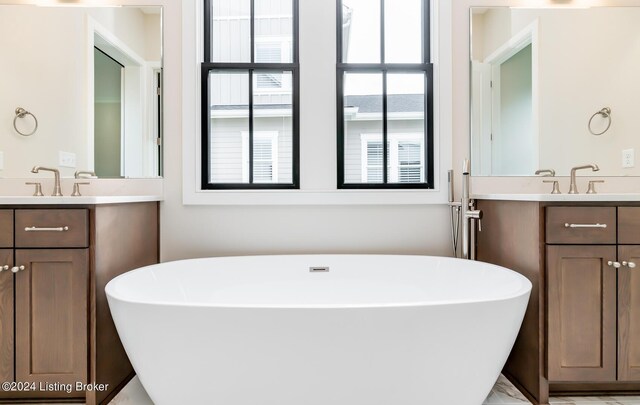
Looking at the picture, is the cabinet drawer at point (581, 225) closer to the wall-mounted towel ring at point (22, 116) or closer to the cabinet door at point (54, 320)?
the cabinet door at point (54, 320)

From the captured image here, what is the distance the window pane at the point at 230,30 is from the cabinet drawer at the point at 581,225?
1.86 metres

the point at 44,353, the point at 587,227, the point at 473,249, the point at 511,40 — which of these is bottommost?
the point at 44,353

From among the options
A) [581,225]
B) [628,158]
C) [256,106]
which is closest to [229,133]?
[256,106]

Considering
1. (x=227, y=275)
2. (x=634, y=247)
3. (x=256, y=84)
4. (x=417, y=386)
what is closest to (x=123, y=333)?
(x=227, y=275)

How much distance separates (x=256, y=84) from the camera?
7.36ft

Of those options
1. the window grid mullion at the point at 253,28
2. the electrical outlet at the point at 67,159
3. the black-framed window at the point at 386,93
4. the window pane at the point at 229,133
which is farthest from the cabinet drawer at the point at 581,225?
the electrical outlet at the point at 67,159

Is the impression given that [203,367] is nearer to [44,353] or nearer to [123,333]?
[123,333]

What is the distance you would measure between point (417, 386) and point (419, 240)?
1059 mm

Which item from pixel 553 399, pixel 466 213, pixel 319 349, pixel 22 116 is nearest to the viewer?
pixel 319 349

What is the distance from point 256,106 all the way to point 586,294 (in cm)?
189

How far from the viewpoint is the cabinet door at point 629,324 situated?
1517 millimetres

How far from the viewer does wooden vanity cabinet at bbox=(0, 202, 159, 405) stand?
1.48m

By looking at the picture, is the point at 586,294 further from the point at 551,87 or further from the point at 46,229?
the point at 46,229

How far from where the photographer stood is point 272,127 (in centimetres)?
223
